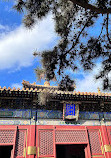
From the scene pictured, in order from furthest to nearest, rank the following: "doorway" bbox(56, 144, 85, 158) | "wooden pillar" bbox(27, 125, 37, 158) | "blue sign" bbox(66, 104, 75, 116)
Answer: "doorway" bbox(56, 144, 85, 158) < "blue sign" bbox(66, 104, 75, 116) < "wooden pillar" bbox(27, 125, 37, 158)

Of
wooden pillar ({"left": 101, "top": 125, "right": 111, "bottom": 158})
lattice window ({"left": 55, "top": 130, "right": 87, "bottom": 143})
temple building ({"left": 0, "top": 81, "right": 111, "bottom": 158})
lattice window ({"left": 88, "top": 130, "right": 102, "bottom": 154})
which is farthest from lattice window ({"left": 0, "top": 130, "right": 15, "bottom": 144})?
wooden pillar ({"left": 101, "top": 125, "right": 111, "bottom": 158})

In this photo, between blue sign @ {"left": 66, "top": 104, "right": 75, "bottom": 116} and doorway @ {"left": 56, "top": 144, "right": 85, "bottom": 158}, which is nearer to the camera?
blue sign @ {"left": 66, "top": 104, "right": 75, "bottom": 116}

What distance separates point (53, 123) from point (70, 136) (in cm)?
85

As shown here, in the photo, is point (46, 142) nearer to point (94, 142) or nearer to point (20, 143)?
point (20, 143)

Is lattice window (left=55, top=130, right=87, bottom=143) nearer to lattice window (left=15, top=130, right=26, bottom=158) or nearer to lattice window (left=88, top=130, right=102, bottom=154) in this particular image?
lattice window (left=88, top=130, right=102, bottom=154)

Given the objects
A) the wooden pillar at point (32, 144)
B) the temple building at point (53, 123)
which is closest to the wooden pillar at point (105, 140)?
the temple building at point (53, 123)

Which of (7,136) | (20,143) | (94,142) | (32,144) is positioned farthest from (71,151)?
(7,136)

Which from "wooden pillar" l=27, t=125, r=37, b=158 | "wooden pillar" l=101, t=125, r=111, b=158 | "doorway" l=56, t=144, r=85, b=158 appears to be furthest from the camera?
"doorway" l=56, t=144, r=85, b=158

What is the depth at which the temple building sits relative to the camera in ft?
17.7

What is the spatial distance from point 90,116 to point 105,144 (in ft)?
4.08

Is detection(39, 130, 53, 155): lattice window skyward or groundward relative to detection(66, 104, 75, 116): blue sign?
groundward

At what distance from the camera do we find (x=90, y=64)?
4.11m

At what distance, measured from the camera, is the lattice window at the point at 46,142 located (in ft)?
17.6

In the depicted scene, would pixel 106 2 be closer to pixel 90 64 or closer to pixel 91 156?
pixel 90 64
